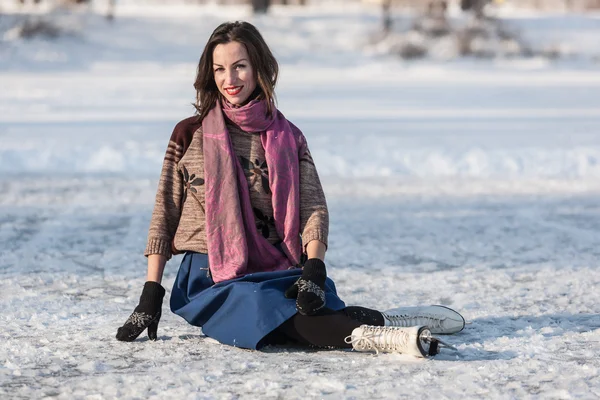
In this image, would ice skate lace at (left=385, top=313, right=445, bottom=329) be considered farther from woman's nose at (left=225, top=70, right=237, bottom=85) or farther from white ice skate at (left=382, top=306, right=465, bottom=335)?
woman's nose at (left=225, top=70, right=237, bottom=85)

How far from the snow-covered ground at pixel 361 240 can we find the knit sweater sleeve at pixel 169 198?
399 mm

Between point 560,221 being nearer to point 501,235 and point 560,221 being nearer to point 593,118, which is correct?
point 501,235

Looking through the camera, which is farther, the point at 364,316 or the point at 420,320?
→ the point at 420,320

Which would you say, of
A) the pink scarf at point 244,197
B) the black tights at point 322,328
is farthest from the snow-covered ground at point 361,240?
the pink scarf at point 244,197

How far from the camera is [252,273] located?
4.41 meters

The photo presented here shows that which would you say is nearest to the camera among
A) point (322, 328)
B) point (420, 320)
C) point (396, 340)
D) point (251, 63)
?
point (396, 340)

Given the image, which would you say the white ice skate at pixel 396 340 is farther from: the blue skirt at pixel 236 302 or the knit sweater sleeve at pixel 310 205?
the knit sweater sleeve at pixel 310 205

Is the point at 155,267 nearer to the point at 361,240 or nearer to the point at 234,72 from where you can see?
the point at 234,72

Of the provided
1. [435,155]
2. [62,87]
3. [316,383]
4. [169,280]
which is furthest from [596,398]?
[62,87]

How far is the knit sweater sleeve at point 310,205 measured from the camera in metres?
4.39

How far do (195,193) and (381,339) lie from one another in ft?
3.09

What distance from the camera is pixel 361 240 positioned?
7.51m

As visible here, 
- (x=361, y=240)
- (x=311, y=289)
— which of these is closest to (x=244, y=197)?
(x=311, y=289)

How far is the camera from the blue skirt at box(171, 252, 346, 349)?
4.23 metres
